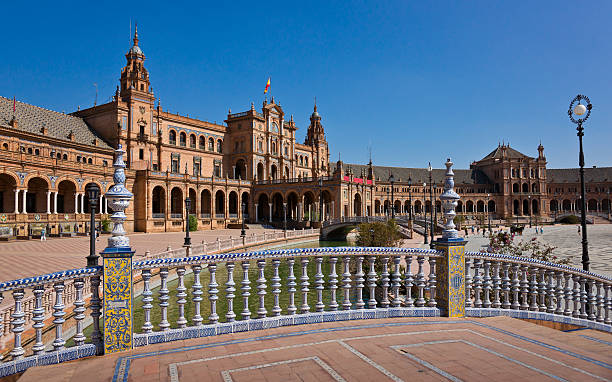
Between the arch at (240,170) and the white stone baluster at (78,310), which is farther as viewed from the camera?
the arch at (240,170)

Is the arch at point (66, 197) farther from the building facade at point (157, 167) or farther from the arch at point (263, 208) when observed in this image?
the arch at point (263, 208)

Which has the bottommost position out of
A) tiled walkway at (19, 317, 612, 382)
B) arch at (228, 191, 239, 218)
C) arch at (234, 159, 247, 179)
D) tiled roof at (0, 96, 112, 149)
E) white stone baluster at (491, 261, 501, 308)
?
tiled walkway at (19, 317, 612, 382)

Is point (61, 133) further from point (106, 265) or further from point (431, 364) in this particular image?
point (431, 364)

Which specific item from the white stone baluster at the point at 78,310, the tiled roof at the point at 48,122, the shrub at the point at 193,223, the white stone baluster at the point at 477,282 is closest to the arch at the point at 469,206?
the shrub at the point at 193,223

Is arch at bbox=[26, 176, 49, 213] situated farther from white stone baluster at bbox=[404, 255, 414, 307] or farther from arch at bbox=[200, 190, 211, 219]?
white stone baluster at bbox=[404, 255, 414, 307]

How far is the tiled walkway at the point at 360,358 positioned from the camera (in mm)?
4148

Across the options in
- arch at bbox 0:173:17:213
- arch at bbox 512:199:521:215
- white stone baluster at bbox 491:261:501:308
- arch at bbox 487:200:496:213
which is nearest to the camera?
white stone baluster at bbox 491:261:501:308

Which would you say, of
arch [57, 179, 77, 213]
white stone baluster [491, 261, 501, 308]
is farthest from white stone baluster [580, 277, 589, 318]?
arch [57, 179, 77, 213]

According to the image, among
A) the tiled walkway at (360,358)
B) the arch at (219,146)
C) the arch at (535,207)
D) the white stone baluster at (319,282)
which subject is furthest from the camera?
the arch at (535,207)

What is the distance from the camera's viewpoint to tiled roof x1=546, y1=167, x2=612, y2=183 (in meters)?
99.9

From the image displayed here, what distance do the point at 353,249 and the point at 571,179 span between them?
11816cm

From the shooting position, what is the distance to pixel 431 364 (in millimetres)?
4406

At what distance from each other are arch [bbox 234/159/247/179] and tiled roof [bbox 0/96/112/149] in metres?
20.5

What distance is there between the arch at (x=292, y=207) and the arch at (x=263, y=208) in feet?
11.5
